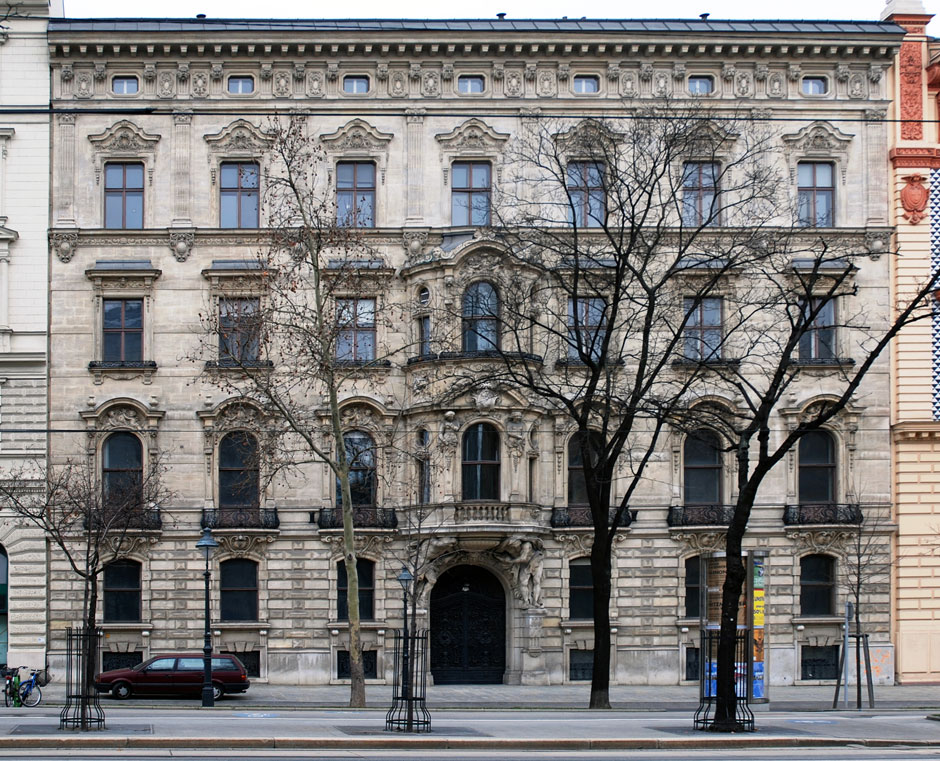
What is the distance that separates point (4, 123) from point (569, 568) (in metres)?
22.4

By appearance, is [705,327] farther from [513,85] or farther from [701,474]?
[513,85]

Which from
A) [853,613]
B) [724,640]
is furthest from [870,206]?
[724,640]

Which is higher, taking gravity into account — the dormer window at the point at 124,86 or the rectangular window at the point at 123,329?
the dormer window at the point at 124,86

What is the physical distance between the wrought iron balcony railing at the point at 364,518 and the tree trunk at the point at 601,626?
11.8m

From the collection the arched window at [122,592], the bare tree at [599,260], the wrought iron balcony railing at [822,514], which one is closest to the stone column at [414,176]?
the bare tree at [599,260]

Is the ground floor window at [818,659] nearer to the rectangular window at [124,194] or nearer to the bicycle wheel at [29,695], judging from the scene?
the bicycle wheel at [29,695]

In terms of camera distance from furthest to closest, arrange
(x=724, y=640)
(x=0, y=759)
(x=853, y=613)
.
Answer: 1. (x=853, y=613)
2. (x=724, y=640)
3. (x=0, y=759)

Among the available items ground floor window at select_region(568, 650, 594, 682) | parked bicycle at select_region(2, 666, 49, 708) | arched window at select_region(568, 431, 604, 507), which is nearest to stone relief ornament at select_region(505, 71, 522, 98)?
arched window at select_region(568, 431, 604, 507)

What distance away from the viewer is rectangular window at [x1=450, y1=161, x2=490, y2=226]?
46469 millimetres

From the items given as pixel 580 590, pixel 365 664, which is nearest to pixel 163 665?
pixel 365 664

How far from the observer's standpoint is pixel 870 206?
154ft

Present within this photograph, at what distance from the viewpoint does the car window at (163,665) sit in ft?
132

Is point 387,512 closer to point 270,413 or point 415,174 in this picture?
point 270,413

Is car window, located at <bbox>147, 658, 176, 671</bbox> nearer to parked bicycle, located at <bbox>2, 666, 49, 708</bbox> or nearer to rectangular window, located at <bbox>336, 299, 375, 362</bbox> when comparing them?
parked bicycle, located at <bbox>2, 666, 49, 708</bbox>
